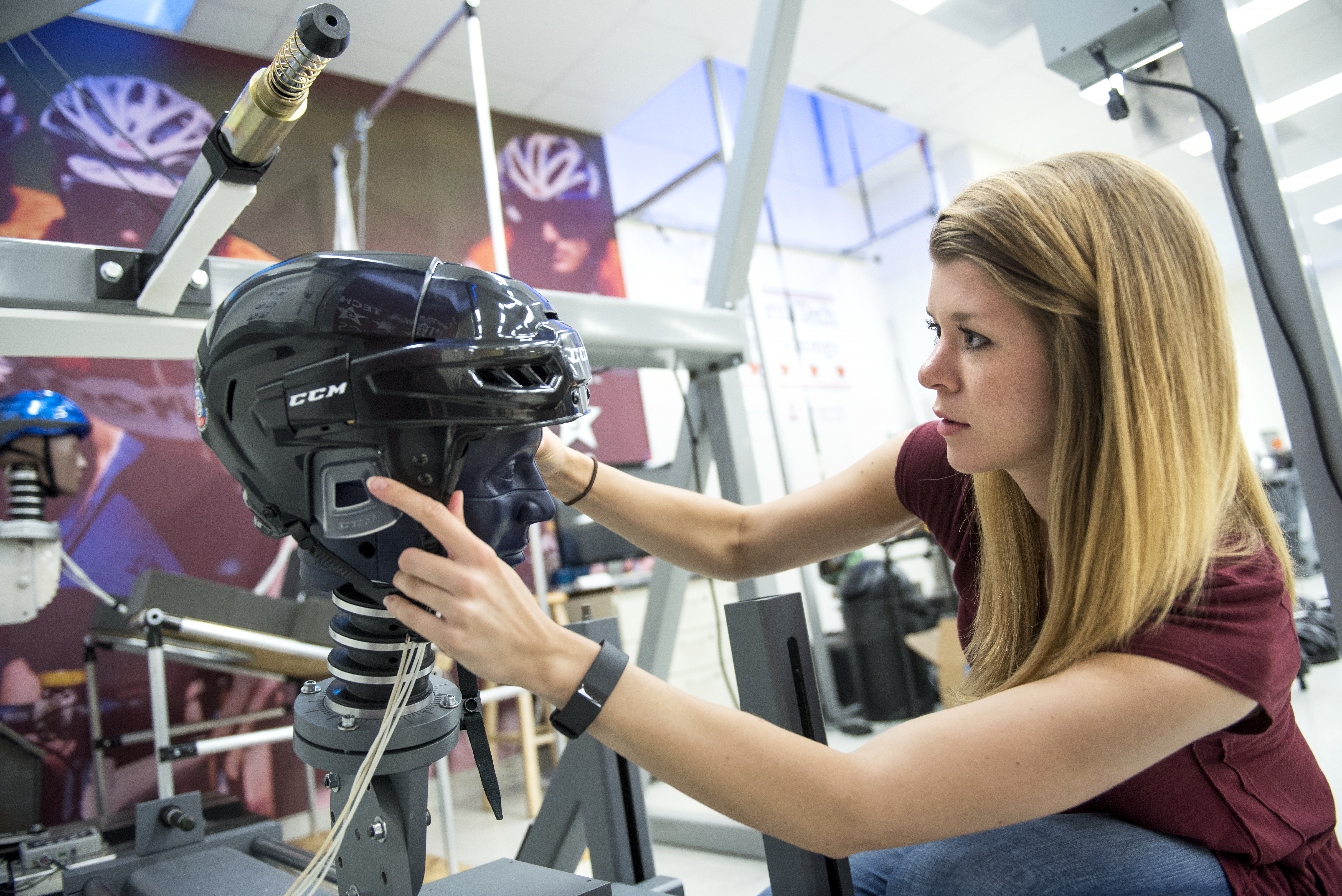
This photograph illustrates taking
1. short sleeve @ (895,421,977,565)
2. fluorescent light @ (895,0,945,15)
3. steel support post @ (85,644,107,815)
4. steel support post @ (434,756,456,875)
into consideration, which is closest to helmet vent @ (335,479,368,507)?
short sleeve @ (895,421,977,565)

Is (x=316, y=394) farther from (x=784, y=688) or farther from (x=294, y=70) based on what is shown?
(x=784, y=688)

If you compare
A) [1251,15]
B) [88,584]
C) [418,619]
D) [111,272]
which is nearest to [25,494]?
[111,272]

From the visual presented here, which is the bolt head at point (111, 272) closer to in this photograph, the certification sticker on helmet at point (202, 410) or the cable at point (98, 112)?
the certification sticker on helmet at point (202, 410)

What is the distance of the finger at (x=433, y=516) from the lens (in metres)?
0.50

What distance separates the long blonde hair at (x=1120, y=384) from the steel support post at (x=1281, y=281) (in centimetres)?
50

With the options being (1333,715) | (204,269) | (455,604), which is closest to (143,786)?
(204,269)

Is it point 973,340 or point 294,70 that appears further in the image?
point 973,340

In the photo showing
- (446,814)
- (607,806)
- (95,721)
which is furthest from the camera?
(95,721)

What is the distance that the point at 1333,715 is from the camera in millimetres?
2430

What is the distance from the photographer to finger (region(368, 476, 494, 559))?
1.64 ft

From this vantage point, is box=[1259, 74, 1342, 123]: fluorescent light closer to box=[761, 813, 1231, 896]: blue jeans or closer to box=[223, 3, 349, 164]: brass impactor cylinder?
box=[761, 813, 1231, 896]: blue jeans

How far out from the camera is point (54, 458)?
1.43m

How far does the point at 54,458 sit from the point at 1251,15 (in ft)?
6.91

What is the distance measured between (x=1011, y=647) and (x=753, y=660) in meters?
0.31
